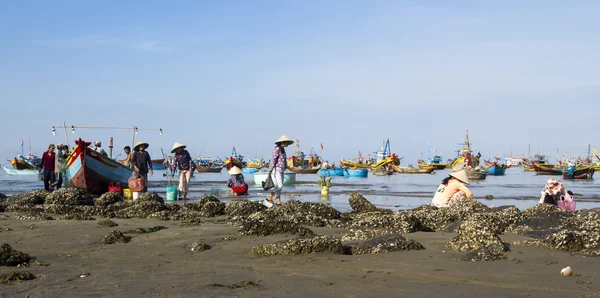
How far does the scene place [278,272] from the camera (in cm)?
610

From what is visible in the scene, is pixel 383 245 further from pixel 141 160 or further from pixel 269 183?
pixel 141 160

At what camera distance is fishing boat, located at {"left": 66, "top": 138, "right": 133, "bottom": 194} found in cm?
2017

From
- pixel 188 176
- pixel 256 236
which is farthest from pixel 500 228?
pixel 188 176

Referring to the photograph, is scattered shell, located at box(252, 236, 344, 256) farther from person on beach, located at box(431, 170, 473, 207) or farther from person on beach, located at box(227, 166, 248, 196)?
person on beach, located at box(227, 166, 248, 196)

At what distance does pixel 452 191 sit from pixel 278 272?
22.5 feet

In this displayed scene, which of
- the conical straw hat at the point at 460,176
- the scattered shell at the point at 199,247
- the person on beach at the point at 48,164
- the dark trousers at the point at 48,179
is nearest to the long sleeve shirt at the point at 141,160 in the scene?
the person on beach at the point at 48,164

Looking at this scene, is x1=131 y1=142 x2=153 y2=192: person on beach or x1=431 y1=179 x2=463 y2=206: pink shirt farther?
x1=131 y1=142 x2=153 y2=192: person on beach

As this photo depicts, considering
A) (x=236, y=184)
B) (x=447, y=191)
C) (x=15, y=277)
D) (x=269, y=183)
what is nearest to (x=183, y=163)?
Answer: (x=236, y=184)

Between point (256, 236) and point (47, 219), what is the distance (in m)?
4.56

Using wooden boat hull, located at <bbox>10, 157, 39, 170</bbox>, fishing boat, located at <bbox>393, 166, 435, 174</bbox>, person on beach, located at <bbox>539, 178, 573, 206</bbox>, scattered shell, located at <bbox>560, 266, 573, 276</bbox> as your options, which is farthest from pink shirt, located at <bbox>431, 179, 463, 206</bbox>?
wooden boat hull, located at <bbox>10, 157, 39, 170</bbox>

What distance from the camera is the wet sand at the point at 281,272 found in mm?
5281

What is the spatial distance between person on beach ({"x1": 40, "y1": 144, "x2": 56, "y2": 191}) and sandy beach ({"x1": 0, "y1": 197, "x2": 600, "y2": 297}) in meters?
11.2

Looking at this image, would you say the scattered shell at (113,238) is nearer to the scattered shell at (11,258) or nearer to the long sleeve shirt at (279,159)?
the scattered shell at (11,258)

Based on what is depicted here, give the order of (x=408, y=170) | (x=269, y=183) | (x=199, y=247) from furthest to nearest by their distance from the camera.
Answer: (x=408, y=170), (x=269, y=183), (x=199, y=247)
